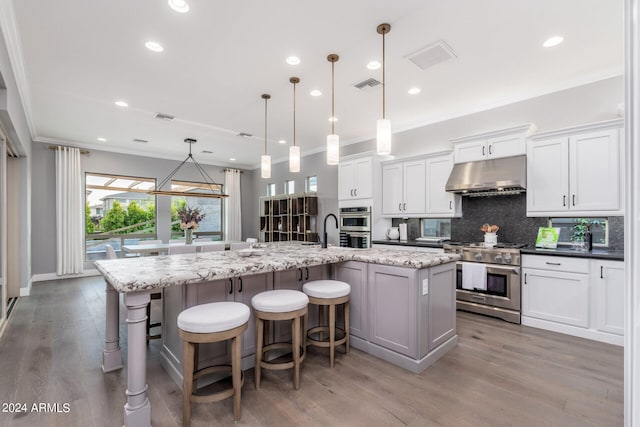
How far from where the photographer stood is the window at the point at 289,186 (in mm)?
7627

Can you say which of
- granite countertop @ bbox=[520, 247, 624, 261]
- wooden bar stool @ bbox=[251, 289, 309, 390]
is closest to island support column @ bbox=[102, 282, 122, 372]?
wooden bar stool @ bbox=[251, 289, 309, 390]

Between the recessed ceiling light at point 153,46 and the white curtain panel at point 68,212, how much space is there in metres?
4.78

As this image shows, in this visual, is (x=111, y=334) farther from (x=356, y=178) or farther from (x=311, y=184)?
(x=311, y=184)

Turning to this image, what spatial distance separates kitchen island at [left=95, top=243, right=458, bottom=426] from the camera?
5.70 ft

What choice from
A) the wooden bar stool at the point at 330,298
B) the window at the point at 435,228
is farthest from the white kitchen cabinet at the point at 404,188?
the wooden bar stool at the point at 330,298

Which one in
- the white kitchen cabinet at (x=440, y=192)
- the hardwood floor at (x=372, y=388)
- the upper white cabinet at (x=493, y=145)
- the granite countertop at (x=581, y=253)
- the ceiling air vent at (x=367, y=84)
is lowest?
the hardwood floor at (x=372, y=388)

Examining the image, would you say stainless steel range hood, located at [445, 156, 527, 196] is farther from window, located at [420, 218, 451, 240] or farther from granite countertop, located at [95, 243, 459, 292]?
granite countertop, located at [95, 243, 459, 292]

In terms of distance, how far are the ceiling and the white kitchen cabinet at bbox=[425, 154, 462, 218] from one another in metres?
0.78

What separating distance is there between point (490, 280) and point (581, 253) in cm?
94

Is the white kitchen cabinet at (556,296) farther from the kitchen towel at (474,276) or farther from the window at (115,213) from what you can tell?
the window at (115,213)

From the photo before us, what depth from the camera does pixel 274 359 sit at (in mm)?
2588

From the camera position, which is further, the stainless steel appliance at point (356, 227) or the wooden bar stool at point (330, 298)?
the stainless steel appliance at point (356, 227)

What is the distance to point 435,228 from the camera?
16.2ft

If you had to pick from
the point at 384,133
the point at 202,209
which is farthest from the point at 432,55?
the point at 202,209
